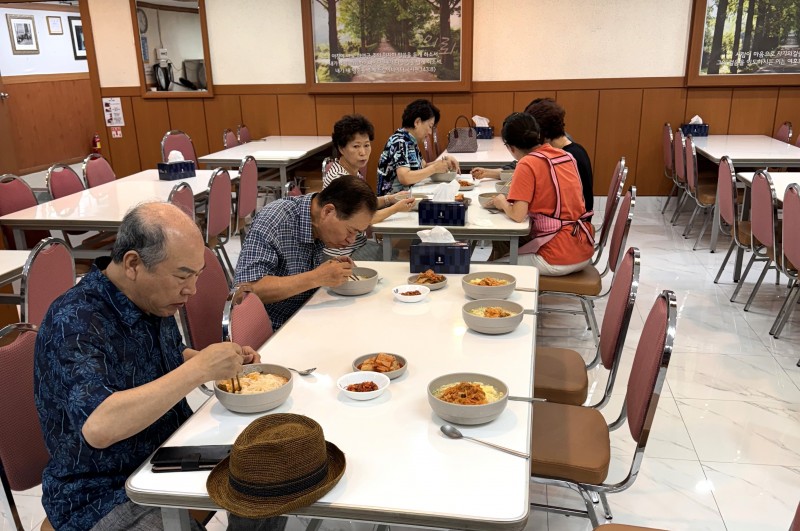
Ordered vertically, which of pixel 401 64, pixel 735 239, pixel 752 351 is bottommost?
pixel 752 351

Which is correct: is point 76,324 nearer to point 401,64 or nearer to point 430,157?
point 430,157

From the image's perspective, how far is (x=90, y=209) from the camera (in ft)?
13.5

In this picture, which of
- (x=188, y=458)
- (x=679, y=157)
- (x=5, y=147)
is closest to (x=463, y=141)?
(x=679, y=157)

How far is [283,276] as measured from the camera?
2523 millimetres

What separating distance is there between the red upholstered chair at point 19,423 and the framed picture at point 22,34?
10.2m

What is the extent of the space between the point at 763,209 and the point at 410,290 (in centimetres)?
258

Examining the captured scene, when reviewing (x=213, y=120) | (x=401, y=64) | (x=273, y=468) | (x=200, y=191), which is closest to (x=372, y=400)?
(x=273, y=468)

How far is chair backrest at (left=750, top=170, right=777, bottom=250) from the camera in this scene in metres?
3.76

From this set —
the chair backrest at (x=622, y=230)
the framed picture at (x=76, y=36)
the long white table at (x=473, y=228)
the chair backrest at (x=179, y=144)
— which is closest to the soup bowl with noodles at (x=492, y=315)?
the long white table at (x=473, y=228)

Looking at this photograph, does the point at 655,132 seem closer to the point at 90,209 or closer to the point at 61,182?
the point at 90,209

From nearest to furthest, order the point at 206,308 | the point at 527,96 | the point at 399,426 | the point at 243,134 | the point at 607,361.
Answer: the point at 399,426 → the point at 607,361 → the point at 206,308 → the point at 527,96 → the point at 243,134

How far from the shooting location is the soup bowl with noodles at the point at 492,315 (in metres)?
2.11

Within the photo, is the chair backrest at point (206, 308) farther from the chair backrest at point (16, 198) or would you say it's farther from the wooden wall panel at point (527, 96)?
the wooden wall panel at point (527, 96)

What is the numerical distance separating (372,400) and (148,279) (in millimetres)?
638
